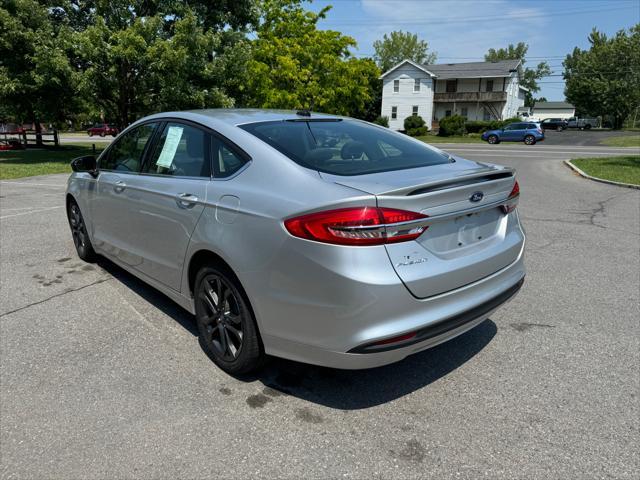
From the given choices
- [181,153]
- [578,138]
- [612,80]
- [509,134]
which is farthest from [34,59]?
[612,80]

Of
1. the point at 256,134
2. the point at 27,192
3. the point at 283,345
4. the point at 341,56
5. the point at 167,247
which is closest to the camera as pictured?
the point at 283,345

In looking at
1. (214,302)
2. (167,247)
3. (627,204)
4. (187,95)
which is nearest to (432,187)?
(214,302)

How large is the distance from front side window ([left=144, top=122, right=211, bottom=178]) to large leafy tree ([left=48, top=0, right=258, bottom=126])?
49.5 ft

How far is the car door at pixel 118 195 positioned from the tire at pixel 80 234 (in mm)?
530

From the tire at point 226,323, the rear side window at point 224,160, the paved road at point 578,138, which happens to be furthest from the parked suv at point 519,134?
the tire at point 226,323

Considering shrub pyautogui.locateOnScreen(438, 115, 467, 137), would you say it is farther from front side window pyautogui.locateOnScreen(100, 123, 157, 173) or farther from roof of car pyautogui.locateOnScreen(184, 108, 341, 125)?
roof of car pyautogui.locateOnScreen(184, 108, 341, 125)

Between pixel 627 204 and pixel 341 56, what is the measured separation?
25783 millimetres

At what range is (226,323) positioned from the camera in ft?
10.1

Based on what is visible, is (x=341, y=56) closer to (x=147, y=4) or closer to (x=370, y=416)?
(x=147, y=4)

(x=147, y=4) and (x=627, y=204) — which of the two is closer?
(x=627, y=204)

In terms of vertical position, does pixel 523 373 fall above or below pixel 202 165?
below

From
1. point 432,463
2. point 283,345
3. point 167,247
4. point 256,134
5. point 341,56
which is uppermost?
point 341,56

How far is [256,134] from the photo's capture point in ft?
10.2

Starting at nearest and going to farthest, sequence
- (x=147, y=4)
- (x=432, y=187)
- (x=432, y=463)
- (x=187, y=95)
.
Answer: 1. (x=432, y=463)
2. (x=432, y=187)
3. (x=187, y=95)
4. (x=147, y=4)
